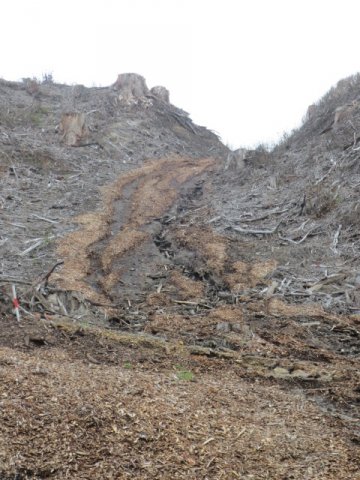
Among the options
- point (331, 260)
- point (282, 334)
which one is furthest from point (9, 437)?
point (331, 260)

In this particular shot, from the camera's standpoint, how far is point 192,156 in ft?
81.6

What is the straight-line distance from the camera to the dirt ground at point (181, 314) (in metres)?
3.65

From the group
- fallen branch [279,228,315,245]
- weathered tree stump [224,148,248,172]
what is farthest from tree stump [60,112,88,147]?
fallen branch [279,228,315,245]

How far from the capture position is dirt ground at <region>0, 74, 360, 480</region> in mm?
3652

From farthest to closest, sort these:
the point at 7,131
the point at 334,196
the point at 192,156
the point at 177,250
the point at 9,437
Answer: the point at 192,156 → the point at 7,131 → the point at 334,196 → the point at 177,250 → the point at 9,437

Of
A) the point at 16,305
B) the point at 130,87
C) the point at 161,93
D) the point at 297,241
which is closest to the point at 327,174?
the point at 297,241

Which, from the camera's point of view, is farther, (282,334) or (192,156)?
(192,156)

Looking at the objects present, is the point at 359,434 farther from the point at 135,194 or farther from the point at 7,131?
the point at 7,131

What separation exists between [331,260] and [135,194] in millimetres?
7955

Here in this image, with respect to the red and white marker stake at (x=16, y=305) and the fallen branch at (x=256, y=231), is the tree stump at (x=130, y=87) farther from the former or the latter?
the red and white marker stake at (x=16, y=305)

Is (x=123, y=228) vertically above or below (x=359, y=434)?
above

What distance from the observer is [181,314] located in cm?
781

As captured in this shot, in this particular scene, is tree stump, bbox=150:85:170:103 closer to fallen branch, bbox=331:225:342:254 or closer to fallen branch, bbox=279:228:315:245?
fallen branch, bbox=279:228:315:245

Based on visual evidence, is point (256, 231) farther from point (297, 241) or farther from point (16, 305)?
point (16, 305)
